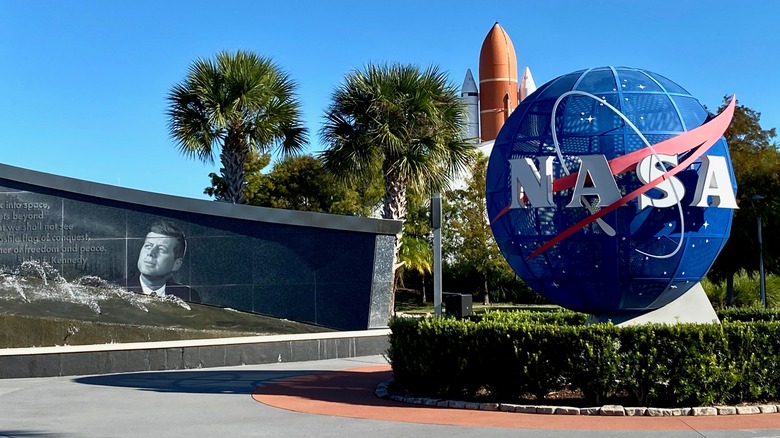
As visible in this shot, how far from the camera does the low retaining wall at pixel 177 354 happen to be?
17.0 m

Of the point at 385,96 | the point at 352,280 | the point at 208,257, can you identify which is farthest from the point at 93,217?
the point at 385,96

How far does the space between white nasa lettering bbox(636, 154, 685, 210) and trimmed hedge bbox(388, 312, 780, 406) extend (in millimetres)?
1788

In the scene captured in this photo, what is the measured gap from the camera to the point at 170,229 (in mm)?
21188

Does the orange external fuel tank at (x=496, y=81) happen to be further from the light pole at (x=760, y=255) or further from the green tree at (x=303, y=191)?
the light pole at (x=760, y=255)

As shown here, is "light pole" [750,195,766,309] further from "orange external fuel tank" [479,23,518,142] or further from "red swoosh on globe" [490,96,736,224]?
"orange external fuel tank" [479,23,518,142]

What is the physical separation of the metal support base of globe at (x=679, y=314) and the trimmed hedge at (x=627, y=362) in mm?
1964

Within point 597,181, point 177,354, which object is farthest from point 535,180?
point 177,354

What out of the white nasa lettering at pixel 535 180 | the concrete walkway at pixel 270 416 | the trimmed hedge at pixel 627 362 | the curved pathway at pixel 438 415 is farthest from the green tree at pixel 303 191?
the trimmed hedge at pixel 627 362

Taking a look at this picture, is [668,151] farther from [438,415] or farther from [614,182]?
[438,415]

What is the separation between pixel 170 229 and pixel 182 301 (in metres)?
1.72

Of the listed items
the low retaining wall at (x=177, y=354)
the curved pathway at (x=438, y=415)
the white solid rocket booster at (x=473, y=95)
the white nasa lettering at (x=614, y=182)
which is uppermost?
the white solid rocket booster at (x=473, y=95)

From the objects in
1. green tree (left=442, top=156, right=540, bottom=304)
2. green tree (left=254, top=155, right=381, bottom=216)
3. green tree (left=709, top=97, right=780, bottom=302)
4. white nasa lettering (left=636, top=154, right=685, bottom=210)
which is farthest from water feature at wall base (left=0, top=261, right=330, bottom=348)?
green tree (left=442, top=156, right=540, bottom=304)

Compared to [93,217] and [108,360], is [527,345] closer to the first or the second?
[108,360]

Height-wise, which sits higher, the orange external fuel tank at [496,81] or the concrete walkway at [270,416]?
the orange external fuel tank at [496,81]
